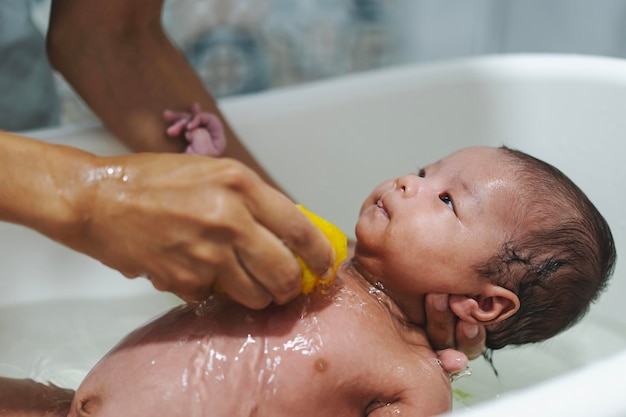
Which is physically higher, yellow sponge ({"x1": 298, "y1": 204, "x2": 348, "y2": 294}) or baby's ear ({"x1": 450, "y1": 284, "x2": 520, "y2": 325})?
yellow sponge ({"x1": 298, "y1": 204, "x2": 348, "y2": 294})

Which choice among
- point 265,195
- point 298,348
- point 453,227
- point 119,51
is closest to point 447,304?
point 453,227

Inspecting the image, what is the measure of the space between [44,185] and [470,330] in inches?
22.1

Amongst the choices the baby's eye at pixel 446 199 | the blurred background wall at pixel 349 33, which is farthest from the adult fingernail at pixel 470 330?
the blurred background wall at pixel 349 33

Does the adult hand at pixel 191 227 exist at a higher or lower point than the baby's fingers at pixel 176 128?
higher

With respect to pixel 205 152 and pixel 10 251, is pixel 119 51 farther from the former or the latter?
pixel 10 251

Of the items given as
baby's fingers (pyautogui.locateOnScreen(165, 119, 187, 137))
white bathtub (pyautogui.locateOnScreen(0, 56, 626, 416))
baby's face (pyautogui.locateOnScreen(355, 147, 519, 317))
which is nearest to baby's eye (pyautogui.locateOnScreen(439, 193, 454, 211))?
baby's face (pyautogui.locateOnScreen(355, 147, 519, 317))

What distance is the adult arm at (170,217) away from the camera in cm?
80

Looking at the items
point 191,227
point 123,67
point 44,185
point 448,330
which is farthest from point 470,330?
point 123,67

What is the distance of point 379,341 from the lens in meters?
1.00

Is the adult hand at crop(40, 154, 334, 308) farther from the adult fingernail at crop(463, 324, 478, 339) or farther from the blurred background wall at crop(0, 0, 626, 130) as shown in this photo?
the blurred background wall at crop(0, 0, 626, 130)

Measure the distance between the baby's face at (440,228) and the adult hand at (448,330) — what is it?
2cm

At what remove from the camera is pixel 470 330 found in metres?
1.05

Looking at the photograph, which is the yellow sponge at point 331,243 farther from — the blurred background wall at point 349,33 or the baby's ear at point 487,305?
the blurred background wall at point 349,33

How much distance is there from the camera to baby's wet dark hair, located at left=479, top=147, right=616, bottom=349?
995mm
